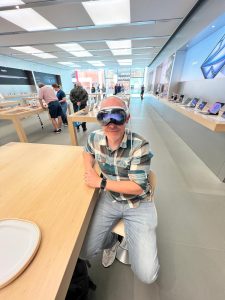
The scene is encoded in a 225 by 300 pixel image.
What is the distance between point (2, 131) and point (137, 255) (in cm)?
551

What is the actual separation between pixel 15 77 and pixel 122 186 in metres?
10.2

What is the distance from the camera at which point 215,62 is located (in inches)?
99.0

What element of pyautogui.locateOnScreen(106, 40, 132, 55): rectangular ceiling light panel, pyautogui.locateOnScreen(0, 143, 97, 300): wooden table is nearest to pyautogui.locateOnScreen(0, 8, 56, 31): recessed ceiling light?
pyautogui.locateOnScreen(106, 40, 132, 55): rectangular ceiling light panel

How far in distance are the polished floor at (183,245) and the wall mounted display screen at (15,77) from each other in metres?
8.96

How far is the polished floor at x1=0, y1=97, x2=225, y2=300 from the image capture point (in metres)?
0.98

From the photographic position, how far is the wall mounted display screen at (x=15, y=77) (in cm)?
722

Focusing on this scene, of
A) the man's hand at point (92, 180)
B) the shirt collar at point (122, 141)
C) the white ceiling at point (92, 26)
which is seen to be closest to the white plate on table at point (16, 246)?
the man's hand at point (92, 180)

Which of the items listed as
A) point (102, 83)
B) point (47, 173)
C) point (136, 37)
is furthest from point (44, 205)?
point (102, 83)

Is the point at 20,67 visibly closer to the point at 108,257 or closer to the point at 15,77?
the point at 15,77

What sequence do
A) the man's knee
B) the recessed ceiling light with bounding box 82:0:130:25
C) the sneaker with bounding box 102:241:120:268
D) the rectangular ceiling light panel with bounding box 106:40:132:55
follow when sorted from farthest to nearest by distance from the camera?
the rectangular ceiling light panel with bounding box 106:40:132:55
the recessed ceiling light with bounding box 82:0:130:25
the sneaker with bounding box 102:241:120:268
the man's knee

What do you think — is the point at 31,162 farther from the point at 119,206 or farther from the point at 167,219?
the point at 167,219

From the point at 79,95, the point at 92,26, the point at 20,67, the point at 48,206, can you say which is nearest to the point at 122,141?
the point at 48,206

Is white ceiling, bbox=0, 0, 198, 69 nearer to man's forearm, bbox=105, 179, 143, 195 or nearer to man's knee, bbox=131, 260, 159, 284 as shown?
man's forearm, bbox=105, 179, 143, 195

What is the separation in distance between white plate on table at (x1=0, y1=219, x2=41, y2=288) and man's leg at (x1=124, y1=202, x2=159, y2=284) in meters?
0.58
